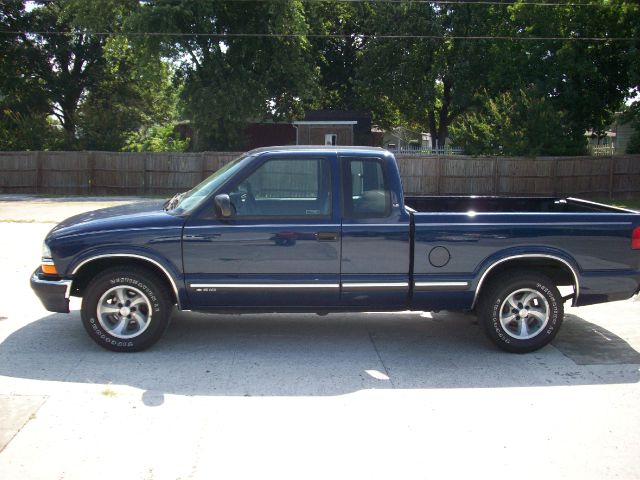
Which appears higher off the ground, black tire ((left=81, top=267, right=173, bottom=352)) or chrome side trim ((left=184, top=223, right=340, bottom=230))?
chrome side trim ((left=184, top=223, right=340, bottom=230))

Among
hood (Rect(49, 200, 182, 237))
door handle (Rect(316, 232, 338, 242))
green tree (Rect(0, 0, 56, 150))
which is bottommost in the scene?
door handle (Rect(316, 232, 338, 242))

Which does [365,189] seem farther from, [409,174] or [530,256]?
[409,174]

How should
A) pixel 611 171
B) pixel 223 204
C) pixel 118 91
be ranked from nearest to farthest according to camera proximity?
pixel 223 204
pixel 611 171
pixel 118 91

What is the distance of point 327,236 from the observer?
19.2 ft

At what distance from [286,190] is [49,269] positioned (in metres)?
2.27

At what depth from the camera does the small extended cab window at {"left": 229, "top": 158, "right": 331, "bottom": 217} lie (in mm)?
5953

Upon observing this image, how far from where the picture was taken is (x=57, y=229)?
6.09 metres

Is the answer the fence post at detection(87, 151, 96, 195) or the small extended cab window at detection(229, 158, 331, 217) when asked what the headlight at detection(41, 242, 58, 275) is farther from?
the fence post at detection(87, 151, 96, 195)

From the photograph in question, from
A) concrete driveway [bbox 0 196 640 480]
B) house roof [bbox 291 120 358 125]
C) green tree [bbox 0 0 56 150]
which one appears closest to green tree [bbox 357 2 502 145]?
house roof [bbox 291 120 358 125]

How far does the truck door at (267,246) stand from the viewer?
19.1 feet

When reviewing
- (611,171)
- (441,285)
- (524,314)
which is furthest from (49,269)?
(611,171)

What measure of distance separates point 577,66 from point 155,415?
28.1 metres

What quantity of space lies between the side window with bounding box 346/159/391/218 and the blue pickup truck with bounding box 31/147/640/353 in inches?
0.4

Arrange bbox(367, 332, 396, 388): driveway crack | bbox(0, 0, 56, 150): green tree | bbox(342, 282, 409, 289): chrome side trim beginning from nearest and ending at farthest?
bbox(367, 332, 396, 388): driveway crack → bbox(342, 282, 409, 289): chrome side trim → bbox(0, 0, 56, 150): green tree
